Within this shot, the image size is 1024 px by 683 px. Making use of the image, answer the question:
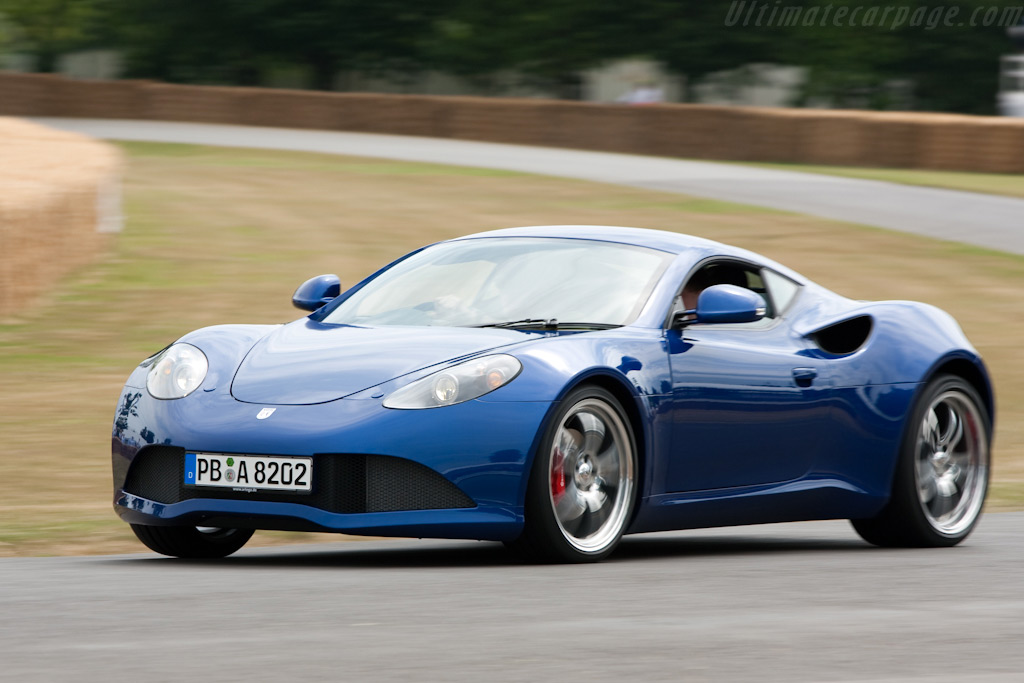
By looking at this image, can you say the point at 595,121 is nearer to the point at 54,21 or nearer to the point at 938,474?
the point at 54,21

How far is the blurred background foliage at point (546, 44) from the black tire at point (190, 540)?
149 feet

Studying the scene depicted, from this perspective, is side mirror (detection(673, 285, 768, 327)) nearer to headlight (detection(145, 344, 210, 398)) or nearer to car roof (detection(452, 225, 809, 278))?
car roof (detection(452, 225, 809, 278))

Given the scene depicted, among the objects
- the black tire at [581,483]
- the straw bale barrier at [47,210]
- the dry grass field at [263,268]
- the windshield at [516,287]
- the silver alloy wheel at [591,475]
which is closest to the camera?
the black tire at [581,483]

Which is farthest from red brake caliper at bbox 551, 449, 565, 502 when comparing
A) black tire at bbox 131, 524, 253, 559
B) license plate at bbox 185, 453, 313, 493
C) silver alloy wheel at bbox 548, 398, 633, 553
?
black tire at bbox 131, 524, 253, 559

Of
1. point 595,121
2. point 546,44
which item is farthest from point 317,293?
point 546,44

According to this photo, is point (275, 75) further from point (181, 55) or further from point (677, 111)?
point (677, 111)

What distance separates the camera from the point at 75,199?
1617 centimetres

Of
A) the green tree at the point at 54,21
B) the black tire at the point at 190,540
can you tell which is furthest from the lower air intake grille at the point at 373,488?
the green tree at the point at 54,21

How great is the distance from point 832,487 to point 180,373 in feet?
8.95

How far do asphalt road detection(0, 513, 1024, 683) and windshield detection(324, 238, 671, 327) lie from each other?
3.02 ft

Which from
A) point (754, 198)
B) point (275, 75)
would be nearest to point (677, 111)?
point (754, 198)

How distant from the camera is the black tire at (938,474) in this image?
8023mm

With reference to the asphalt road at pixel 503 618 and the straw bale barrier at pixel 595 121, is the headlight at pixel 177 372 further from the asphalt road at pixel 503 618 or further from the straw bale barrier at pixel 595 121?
the straw bale barrier at pixel 595 121

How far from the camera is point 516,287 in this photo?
7.31m
